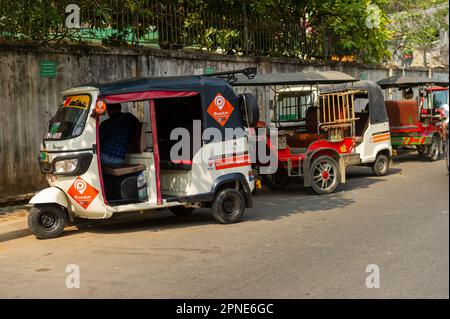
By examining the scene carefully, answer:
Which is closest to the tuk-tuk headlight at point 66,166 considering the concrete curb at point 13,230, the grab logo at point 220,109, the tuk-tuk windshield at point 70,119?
the tuk-tuk windshield at point 70,119

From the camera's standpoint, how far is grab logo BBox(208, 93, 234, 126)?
8.74 m

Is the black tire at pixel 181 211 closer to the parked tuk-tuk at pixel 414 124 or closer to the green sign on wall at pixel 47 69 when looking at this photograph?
the green sign on wall at pixel 47 69

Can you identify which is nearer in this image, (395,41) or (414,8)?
(414,8)

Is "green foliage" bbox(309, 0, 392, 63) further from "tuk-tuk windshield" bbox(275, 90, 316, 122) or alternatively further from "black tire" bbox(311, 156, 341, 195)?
"black tire" bbox(311, 156, 341, 195)

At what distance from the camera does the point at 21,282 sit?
5.90 metres

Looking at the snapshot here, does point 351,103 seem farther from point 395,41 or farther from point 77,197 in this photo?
point 395,41

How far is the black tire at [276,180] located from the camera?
12.5 meters

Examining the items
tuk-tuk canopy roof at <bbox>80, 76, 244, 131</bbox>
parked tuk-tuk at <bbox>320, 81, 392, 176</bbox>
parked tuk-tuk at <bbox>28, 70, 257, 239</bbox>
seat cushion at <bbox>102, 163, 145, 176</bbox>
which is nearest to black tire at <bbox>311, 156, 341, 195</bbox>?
parked tuk-tuk at <bbox>320, 81, 392, 176</bbox>

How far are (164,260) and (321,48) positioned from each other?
14.3m

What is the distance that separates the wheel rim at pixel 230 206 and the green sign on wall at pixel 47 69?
13.9 feet

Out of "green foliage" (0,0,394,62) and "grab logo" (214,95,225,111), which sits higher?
"green foliage" (0,0,394,62)

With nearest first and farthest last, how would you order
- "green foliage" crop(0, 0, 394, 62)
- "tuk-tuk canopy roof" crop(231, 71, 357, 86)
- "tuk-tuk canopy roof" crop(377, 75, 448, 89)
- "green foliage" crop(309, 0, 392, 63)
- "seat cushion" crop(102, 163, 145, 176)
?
"seat cushion" crop(102, 163, 145, 176) → "green foliage" crop(0, 0, 394, 62) → "tuk-tuk canopy roof" crop(231, 71, 357, 86) → "tuk-tuk canopy roof" crop(377, 75, 448, 89) → "green foliage" crop(309, 0, 392, 63)

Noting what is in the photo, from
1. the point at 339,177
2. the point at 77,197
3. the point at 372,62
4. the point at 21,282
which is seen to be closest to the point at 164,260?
the point at 21,282

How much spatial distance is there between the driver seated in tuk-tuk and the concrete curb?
1480 millimetres
